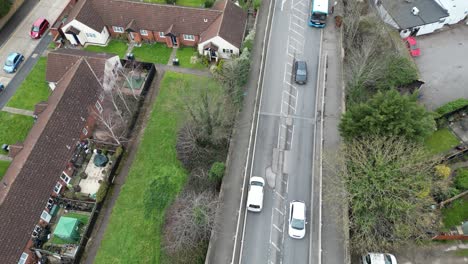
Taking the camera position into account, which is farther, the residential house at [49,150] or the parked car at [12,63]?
the parked car at [12,63]

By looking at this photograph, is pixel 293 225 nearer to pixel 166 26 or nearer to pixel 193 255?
pixel 193 255

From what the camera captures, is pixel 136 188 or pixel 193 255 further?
pixel 136 188

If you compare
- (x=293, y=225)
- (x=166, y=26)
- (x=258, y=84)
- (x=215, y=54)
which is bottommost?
(x=293, y=225)

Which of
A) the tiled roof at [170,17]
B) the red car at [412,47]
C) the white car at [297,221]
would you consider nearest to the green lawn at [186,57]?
the tiled roof at [170,17]

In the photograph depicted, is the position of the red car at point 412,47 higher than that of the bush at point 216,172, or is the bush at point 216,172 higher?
the red car at point 412,47

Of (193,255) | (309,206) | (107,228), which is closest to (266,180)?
(309,206)

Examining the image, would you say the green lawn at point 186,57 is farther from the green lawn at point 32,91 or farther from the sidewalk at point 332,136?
the green lawn at point 32,91

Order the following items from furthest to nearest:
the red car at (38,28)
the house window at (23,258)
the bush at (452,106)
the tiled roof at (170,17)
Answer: the red car at (38,28), the tiled roof at (170,17), the bush at (452,106), the house window at (23,258)

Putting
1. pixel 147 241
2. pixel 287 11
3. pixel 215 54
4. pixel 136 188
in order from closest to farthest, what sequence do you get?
pixel 147 241 → pixel 136 188 → pixel 215 54 → pixel 287 11
